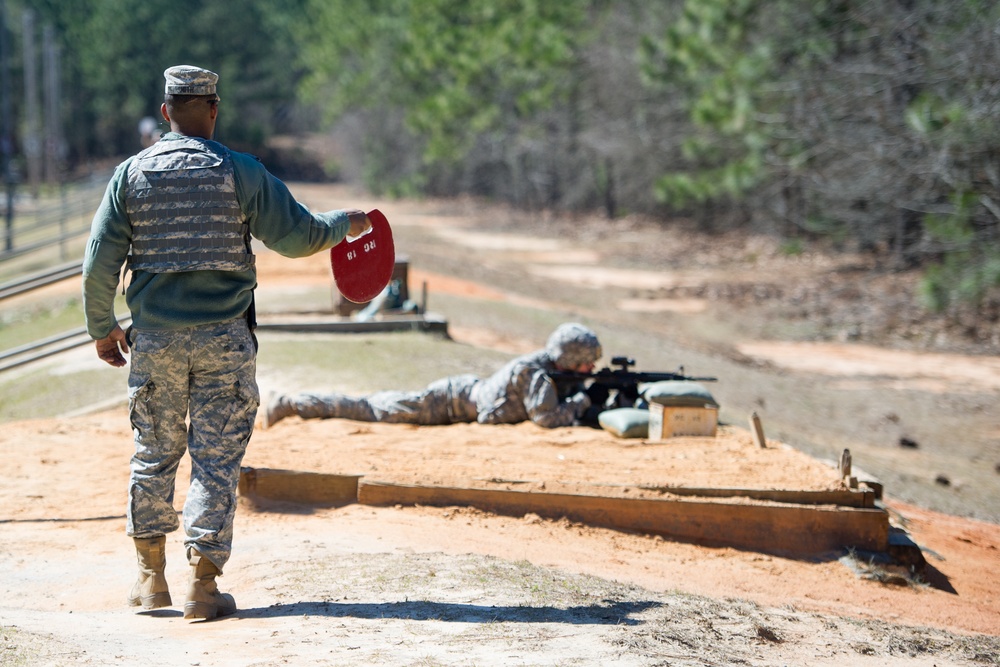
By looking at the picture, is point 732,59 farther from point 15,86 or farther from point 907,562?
point 15,86

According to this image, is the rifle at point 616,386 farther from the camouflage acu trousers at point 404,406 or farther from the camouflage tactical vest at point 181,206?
the camouflage tactical vest at point 181,206

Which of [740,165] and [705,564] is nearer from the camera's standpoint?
[705,564]

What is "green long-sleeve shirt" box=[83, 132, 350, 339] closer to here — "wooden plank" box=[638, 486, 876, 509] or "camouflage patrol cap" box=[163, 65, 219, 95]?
"camouflage patrol cap" box=[163, 65, 219, 95]

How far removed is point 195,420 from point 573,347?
3860mm

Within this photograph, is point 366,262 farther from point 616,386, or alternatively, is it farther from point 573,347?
point 616,386

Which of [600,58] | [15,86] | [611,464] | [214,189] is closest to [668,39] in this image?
[600,58]

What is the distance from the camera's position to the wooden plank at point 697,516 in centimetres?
623

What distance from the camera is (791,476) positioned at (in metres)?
6.73

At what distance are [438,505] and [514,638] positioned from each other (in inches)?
88.5

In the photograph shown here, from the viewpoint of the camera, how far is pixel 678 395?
7.62 metres

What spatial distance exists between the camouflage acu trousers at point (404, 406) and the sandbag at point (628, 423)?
1001mm

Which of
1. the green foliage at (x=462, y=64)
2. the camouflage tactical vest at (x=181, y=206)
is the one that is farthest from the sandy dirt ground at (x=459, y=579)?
the green foliage at (x=462, y=64)

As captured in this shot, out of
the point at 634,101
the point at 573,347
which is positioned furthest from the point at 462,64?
the point at 573,347

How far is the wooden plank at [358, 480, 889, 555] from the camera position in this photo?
6.23m
